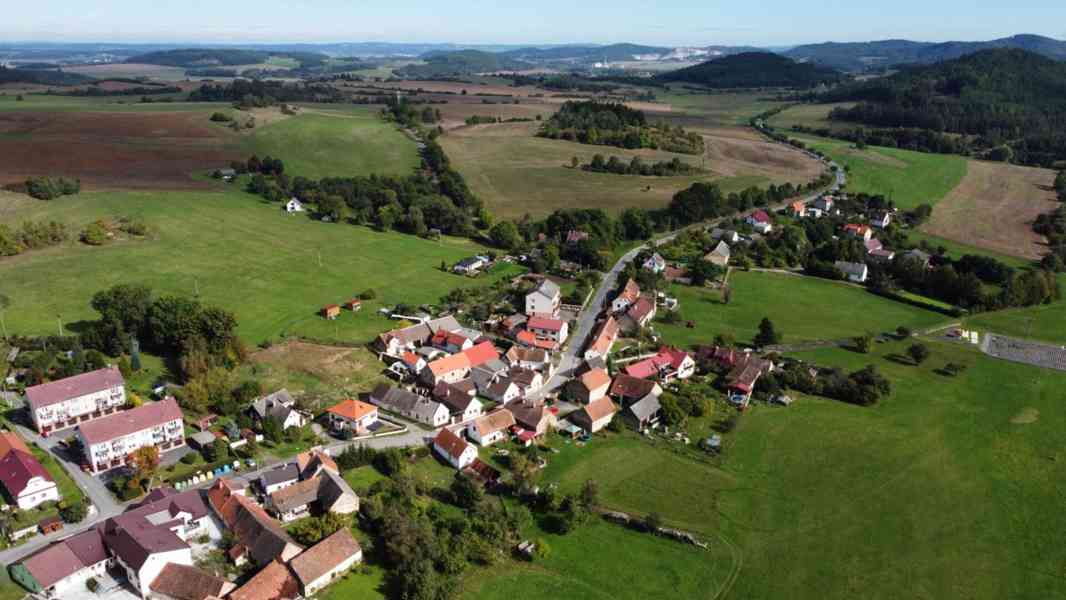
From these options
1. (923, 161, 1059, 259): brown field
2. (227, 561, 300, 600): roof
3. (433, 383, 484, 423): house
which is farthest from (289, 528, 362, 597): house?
(923, 161, 1059, 259): brown field

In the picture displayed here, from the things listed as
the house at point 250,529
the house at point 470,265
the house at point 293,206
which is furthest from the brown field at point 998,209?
the house at point 250,529

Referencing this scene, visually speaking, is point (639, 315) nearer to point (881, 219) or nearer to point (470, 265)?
point (470, 265)

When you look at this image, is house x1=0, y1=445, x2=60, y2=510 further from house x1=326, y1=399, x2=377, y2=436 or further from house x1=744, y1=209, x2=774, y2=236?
house x1=744, y1=209, x2=774, y2=236

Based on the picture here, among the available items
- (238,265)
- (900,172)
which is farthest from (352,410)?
(900,172)

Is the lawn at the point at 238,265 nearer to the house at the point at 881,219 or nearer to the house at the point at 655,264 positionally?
the house at the point at 655,264

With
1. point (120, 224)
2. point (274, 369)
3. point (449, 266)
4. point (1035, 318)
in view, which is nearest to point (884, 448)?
point (1035, 318)
